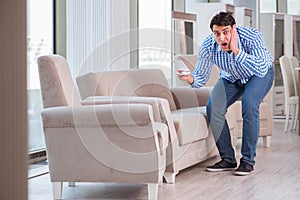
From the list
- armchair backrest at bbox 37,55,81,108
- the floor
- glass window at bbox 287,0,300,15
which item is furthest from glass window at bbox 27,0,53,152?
glass window at bbox 287,0,300,15

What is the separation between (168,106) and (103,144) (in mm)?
757

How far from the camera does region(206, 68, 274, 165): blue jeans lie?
404cm

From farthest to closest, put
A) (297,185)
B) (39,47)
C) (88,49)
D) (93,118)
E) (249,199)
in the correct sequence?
(88,49)
(39,47)
(297,185)
(249,199)
(93,118)

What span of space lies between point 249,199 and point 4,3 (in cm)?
291

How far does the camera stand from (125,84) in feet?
13.9

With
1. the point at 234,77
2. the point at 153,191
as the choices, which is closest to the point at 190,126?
the point at 234,77

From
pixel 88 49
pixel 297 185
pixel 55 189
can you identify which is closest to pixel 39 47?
pixel 88 49

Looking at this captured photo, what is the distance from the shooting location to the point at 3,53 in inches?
17.0

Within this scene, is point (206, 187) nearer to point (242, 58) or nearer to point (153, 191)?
point (153, 191)

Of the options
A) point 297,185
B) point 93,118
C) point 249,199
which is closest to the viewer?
point 93,118

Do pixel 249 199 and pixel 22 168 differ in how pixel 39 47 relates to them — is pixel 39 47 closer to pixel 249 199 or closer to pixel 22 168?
pixel 249 199

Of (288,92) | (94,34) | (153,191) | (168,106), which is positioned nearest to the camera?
(153,191)

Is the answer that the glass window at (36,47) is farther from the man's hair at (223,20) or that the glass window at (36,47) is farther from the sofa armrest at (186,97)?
the man's hair at (223,20)

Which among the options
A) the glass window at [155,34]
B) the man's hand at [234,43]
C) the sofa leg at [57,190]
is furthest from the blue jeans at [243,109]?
the glass window at [155,34]
